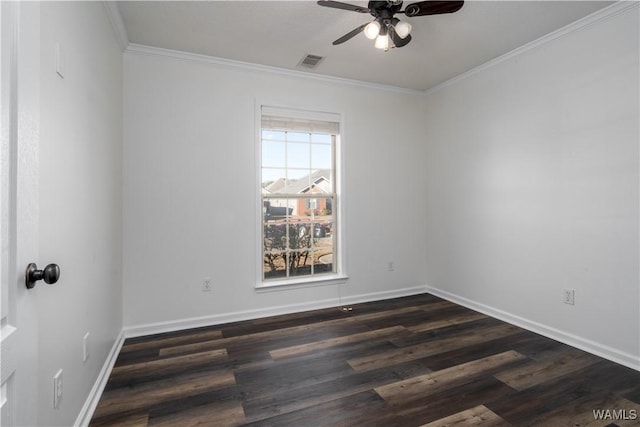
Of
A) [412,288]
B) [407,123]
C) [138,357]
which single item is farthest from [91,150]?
[412,288]

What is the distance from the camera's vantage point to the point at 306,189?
3.72 meters

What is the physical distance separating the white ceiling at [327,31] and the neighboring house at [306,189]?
3.89 feet

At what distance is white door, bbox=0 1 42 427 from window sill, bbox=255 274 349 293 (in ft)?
8.27

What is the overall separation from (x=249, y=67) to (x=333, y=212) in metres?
1.82

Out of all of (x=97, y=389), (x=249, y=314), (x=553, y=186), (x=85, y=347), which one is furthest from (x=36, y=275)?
(x=553, y=186)

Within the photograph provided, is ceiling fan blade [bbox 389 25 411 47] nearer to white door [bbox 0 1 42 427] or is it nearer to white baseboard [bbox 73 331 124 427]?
white door [bbox 0 1 42 427]

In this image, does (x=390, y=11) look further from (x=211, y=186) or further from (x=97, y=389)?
(x=97, y=389)

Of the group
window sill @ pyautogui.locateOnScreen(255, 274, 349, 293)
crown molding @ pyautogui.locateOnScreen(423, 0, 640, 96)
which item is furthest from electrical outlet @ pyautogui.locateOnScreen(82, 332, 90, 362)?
crown molding @ pyautogui.locateOnScreen(423, 0, 640, 96)

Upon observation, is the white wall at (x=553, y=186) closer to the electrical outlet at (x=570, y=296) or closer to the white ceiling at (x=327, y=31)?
the electrical outlet at (x=570, y=296)

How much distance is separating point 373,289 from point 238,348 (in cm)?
186

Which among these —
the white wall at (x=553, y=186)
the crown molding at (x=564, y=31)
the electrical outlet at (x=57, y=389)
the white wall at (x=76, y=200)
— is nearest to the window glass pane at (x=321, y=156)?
the white wall at (x=553, y=186)

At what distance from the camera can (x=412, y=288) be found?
4.20 metres

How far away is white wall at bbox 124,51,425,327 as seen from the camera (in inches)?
Answer: 117

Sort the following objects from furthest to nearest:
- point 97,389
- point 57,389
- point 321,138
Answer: point 321,138, point 97,389, point 57,389
